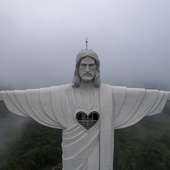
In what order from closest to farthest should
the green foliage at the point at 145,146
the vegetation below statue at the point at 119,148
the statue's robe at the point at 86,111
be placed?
the statue's robe at the point at 86,111
the green foliage at the point at 145,146
the vegetation below statue at the point at 119,148

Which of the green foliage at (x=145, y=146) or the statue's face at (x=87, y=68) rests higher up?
the statue's face at (x=87, y=68)

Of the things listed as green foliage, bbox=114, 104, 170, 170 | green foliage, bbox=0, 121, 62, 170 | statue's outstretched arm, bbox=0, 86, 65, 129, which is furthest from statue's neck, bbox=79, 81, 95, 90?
green foliage, bbox=0, 121, 62, 170

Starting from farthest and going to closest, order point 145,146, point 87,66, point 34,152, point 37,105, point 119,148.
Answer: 1. point 145,146
2. point 34,152
3. point 119,148
4. point 37,105
5. point 87,66

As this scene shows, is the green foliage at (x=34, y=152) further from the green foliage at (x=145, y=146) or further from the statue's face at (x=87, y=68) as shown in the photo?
the statue's face at (x=87, y=68)

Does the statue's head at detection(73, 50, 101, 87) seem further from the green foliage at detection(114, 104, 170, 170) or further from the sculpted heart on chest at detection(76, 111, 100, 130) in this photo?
the green foliage at detection(114, 104, 170, 170)

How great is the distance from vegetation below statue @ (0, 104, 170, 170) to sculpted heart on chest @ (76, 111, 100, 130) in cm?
1282

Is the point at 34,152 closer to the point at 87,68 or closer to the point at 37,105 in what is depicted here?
the point at 37,105

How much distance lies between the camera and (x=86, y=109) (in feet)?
21.9

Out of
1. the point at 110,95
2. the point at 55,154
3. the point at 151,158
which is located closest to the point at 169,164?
the point at 151,158

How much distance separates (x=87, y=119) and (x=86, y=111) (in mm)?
153

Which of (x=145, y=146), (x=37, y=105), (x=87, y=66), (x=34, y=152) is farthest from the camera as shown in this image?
(x=145, y=146)

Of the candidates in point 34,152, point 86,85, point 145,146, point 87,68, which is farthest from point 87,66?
point 145,146

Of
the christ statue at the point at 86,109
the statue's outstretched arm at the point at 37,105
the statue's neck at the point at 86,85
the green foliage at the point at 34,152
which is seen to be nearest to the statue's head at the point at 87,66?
the christ statue at the point at 86,109

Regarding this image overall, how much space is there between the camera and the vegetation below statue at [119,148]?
20.0 m
